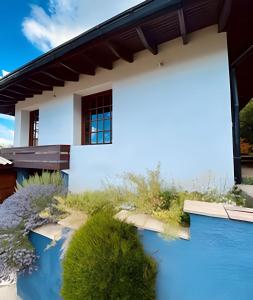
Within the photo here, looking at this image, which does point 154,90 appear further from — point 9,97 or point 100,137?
point 9,97

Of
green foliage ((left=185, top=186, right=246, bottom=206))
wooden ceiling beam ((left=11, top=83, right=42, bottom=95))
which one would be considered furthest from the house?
green foliage ((left=185, top=186, right=246, bottom=206))

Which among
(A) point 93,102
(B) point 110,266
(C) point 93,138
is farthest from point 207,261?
(A) point 93,102

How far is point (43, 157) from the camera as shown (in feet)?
18.5

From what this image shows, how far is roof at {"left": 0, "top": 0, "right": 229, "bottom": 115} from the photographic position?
292 centimetres

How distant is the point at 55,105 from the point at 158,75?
3.76 m

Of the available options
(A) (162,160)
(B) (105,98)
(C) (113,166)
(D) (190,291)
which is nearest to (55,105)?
(B) (105,98)

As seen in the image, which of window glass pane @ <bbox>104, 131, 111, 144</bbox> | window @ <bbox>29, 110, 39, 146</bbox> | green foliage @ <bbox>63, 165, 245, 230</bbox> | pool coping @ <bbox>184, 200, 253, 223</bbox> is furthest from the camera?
window @ <bbox>29, 110, 39, 146</bbox>

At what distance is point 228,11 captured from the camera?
2.84 meters

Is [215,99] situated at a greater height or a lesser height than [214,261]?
greater

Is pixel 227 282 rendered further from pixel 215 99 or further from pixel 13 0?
pixel 13 0

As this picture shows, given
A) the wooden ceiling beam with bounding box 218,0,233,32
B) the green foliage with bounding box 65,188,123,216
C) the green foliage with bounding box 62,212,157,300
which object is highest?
the wooden ceiling beam with bounding box 218,0,233,32

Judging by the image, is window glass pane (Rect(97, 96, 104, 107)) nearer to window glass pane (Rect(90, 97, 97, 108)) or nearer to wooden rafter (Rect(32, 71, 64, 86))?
window glass pane (Rect(90, 97, 97, 108))

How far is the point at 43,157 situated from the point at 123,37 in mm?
4005

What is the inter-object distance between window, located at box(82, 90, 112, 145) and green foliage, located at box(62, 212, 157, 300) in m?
3.32
